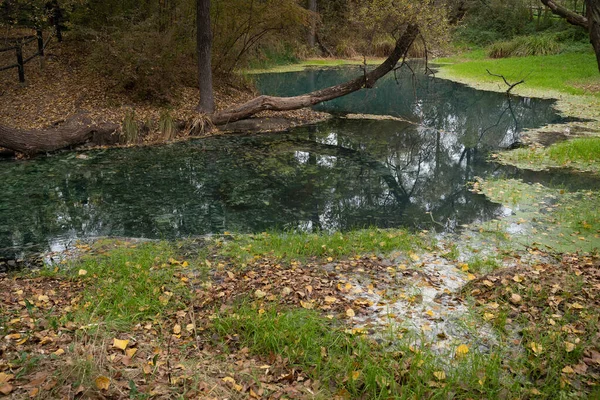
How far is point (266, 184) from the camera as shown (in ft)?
32.4

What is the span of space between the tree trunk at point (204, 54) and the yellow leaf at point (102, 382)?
38.6ft

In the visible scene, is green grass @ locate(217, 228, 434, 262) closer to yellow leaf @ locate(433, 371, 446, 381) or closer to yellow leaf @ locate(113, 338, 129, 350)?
yellow leaf @ locate(113, 338, 129, 350)

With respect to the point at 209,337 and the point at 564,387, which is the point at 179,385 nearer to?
the point at 209,337

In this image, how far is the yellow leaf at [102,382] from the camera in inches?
125

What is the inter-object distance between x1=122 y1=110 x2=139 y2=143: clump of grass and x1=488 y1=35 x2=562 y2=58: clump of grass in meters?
23.9

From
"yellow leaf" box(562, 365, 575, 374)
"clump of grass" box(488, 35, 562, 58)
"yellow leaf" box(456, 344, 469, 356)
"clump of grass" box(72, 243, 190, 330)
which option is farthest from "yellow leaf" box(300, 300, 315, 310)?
"clump of grass" box(488, 35, 562, 58)

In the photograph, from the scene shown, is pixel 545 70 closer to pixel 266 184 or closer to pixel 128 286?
pixel 266 184

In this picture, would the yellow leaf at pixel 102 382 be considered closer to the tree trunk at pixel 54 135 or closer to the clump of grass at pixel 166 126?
the tree trunk at pixel 54 135

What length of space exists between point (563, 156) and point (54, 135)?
1198 centimetres

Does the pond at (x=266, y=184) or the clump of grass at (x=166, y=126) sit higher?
the clump of grass at (x=166, y=126)


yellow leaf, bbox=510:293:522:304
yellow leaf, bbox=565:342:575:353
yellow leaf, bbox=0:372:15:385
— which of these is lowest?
yellow leaf, bbox=510:293:522:304

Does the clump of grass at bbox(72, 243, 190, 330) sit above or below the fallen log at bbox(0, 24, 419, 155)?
below

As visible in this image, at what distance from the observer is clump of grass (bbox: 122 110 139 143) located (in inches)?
501

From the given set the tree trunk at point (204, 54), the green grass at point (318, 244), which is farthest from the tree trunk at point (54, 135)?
Result: the green grass at point (318, 244)
